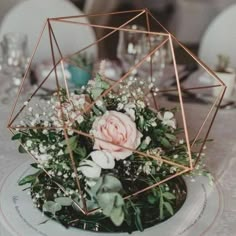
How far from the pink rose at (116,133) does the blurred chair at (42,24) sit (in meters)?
1.12

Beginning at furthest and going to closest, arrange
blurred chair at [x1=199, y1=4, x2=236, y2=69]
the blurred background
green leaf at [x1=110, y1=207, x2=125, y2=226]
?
the blurred background
blurred chair at [x1=199, y1=4, x2=236, y2=69]
green leaf at [x1=110, y1=207, x2=125, y2=226]

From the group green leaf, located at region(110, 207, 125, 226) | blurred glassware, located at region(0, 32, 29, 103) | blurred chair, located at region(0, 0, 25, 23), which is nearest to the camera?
green leaf, located at region(110, 207, 125, 226)

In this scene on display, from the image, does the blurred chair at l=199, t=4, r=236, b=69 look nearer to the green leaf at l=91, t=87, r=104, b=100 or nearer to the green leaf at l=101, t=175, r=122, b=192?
the green leaf at l=91, t=87, r=104, b=100

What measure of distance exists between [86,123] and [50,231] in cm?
17

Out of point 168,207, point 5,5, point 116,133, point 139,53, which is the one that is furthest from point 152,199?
point 5,5

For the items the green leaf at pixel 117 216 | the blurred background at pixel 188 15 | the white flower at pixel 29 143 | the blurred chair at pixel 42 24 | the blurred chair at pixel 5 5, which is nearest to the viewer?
the green leaf at pixel 117 216

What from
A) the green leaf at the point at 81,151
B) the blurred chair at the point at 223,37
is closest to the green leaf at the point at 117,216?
the green leaf at the point at 81,151

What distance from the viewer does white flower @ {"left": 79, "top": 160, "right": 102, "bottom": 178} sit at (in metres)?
0.69

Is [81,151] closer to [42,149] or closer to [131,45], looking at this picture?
[42,149]

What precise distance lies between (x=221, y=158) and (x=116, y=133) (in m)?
0.39

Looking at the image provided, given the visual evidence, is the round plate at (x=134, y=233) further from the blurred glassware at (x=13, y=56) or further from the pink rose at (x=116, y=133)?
the blurred glassware at (x=13, y=56)

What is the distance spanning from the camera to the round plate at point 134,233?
0.72m

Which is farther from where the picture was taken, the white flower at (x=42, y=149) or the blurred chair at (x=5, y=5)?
the blurred chair at (x=5, y=5)

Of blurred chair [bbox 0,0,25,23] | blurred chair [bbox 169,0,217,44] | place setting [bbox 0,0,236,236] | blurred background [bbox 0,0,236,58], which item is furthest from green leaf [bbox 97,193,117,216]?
blurred chair [bbox 169,0,217,44]
